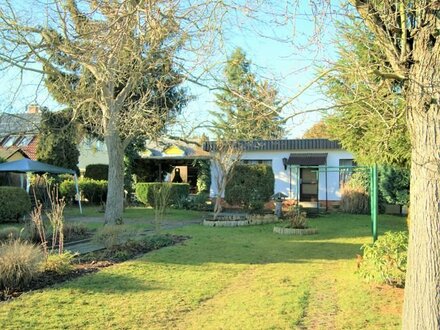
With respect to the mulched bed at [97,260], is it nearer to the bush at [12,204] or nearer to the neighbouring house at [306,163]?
the bush at [12,204]

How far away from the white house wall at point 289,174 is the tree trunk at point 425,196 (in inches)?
856

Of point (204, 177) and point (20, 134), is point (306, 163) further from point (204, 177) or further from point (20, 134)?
point (20, 134)

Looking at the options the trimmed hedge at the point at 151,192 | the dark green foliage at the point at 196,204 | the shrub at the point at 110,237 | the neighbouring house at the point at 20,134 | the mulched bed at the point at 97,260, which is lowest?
the mulched bed at the point at 97,260

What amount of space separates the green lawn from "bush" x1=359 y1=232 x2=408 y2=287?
0.21 metres

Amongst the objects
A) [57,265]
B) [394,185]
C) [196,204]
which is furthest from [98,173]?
[57,265]

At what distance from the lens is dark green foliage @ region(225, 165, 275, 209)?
2245 centimetres

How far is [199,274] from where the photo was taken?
8508mm

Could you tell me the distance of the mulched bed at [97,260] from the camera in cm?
717

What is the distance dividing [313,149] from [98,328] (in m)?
22.8

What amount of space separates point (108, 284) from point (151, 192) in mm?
17666

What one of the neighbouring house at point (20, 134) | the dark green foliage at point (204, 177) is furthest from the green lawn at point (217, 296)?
the dark green foliage at point (204, 177)

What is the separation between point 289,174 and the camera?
90.7ft

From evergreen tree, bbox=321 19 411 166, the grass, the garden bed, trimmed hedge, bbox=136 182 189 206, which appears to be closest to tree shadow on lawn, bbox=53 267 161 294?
evergreen tree, bbox=321 19 411 166

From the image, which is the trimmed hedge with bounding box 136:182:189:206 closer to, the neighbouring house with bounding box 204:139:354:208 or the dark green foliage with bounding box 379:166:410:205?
the neighbouring house with bounding box 204:139:354:208
